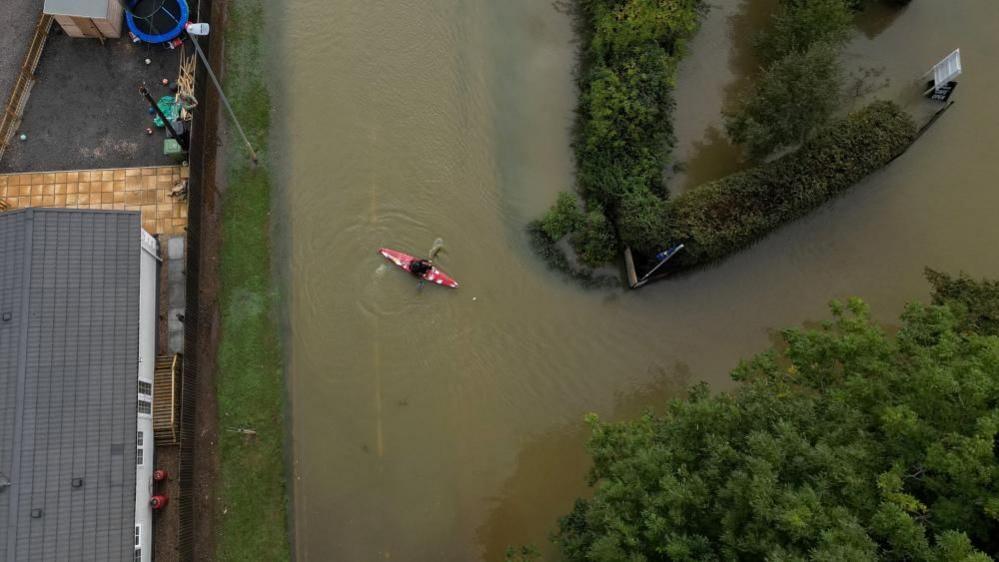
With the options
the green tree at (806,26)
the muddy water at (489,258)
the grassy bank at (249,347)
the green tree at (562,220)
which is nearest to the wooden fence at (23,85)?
the grassy bank at (249,347)

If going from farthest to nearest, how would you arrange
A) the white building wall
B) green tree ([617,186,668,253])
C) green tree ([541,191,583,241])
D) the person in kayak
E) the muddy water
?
green tree ([541,191,583,241]) < the person in kayak < green tree ([617,186,668,253]) < the muddy water < the white building wall

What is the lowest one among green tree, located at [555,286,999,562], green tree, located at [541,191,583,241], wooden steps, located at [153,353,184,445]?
green tree, located at [555,286,999,562]

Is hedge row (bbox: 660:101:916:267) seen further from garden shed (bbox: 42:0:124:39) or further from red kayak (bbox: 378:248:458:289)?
garden shed (bbox: 42:0:124:39)

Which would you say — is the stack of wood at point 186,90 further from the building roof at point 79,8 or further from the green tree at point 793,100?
the green tree at point 793,100

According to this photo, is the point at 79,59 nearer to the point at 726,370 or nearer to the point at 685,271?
the point at 685,271

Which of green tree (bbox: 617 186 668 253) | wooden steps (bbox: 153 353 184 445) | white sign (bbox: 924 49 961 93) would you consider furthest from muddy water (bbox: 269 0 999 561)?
wooden steps (bbox: 153 353 184 445)

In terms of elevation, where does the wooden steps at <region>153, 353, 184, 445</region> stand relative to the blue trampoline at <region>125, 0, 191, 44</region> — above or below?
below

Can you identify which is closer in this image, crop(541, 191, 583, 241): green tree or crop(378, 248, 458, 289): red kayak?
crop(378, 248, 458, 289): red kayak

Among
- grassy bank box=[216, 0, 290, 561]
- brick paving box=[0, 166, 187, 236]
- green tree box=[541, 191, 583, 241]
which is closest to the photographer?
grassy bank box=[216, 0, 290, 561]
